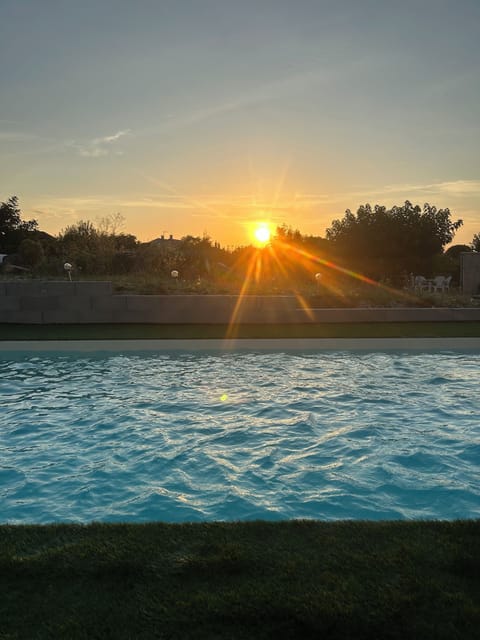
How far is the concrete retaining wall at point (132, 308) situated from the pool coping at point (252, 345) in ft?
7.12

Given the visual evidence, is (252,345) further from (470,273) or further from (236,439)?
(470,273)

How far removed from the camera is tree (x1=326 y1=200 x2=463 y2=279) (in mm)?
31766

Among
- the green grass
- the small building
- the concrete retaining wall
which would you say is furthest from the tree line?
the green grass

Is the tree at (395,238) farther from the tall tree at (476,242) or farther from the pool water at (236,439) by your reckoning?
the pool water at (236,439)

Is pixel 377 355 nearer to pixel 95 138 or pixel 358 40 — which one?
pixel 358 40

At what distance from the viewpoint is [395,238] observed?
3181cm

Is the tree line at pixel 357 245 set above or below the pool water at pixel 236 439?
above

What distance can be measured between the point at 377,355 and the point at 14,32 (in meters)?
10.8

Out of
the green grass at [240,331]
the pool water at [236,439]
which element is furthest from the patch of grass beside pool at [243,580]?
the green grass at [240,331]

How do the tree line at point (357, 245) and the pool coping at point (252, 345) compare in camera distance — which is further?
the tree line at point (357, 245)

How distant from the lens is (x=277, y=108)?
559 inches

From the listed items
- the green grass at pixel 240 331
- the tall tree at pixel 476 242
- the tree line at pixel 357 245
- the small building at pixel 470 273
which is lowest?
the green grass at pixel 240 331

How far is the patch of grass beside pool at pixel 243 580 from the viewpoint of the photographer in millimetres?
2201

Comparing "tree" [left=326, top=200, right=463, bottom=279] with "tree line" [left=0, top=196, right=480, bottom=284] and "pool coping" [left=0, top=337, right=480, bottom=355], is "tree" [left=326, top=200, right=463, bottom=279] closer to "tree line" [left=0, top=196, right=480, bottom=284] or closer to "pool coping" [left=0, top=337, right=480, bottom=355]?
"tree line" [left=0, top=196, right=480, bottom=284]
